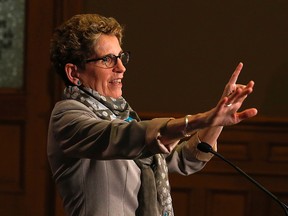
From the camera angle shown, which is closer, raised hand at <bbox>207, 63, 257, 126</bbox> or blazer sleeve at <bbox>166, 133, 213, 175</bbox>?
raised hand at <bbox>207, 63, 257, 126</bbox>

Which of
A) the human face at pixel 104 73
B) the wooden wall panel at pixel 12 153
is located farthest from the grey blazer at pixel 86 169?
the wooden wall panel at pixel 12 153

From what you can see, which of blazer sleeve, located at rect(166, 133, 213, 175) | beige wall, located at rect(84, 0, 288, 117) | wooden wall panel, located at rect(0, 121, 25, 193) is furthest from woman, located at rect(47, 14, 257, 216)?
wooden wall panel, located at rect(0, 121, 25, 193)

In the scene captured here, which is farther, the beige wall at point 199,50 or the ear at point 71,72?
the beige wall at point 199,50

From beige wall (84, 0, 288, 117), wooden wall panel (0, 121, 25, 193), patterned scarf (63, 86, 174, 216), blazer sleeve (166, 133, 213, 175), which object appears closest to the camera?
patterned scarf (63, 86, 174, 216)

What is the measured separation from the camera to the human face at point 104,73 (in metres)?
2.01

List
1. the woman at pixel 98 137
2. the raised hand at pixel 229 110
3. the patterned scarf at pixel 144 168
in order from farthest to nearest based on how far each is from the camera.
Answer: the patterned scarf at pixel 144 168, the woman at pixel 98 137, the raised hand at pixel 229 110

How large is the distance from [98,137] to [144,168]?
0.98 feet

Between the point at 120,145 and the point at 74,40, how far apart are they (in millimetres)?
427

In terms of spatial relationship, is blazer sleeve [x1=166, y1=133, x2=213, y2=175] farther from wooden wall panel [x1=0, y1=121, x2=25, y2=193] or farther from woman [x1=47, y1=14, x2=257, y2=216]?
wooden wall panel [x1=0, y1=121, x2=25, y2=193]

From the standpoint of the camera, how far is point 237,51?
378 centimetres

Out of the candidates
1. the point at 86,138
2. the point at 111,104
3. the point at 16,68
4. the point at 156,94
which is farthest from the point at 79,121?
the point at 16,68

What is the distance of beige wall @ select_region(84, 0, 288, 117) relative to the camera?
376cm

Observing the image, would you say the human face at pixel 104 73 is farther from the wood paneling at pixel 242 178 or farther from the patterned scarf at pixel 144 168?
the wood paneling at pixel 242 178

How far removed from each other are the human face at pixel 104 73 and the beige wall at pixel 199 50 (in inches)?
71.1
